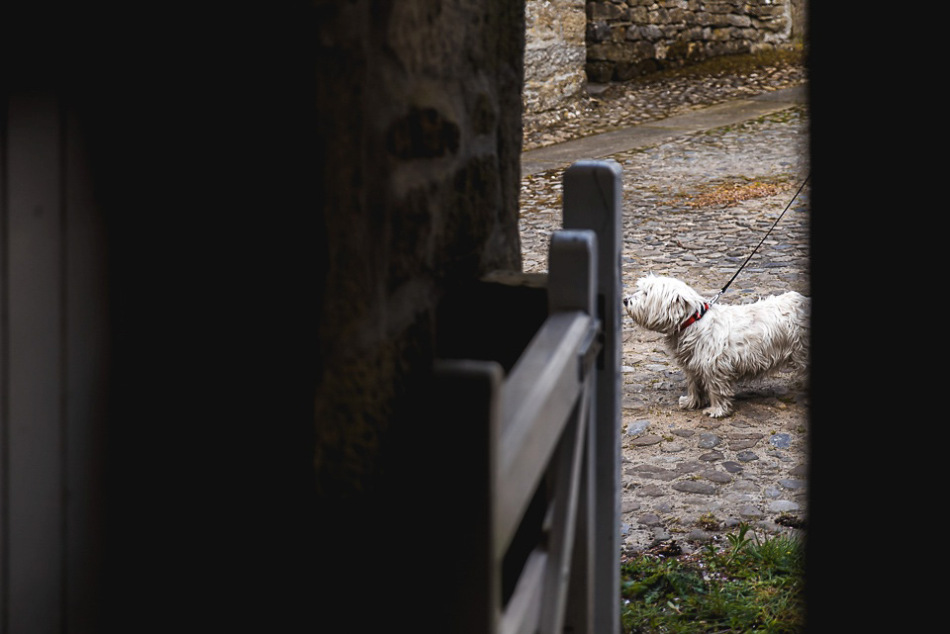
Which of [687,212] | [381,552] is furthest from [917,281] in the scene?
[687,212]

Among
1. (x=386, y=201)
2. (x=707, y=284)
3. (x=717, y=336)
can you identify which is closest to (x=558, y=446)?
(x=386, y=201)

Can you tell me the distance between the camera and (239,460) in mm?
1175

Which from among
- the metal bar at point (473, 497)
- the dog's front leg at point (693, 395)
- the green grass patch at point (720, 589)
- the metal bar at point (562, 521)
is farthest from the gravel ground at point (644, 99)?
the metal bar at point (473, 497)

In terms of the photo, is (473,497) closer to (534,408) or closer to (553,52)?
(534,408)

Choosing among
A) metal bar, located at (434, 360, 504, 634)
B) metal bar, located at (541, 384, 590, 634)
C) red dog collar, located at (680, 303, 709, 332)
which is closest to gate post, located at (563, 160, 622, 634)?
metal bar, located at (541, 384, 590, 634)

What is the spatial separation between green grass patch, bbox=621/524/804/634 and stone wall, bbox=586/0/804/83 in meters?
10.3

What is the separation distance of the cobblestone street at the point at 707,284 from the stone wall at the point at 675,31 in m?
0.96

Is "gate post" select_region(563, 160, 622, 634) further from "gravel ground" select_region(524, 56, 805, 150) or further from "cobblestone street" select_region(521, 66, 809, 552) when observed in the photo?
"gravel ground" select_region(524, 56, 805, 150)

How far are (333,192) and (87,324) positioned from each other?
0.98 feet

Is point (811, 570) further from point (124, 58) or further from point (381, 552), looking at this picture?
point (124, 58)

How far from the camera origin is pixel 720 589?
3316 millimetres

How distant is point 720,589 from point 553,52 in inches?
388

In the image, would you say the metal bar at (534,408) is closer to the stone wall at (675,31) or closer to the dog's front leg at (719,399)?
the dog's front leg at (719,399)

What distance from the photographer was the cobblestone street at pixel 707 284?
13.0 feet
